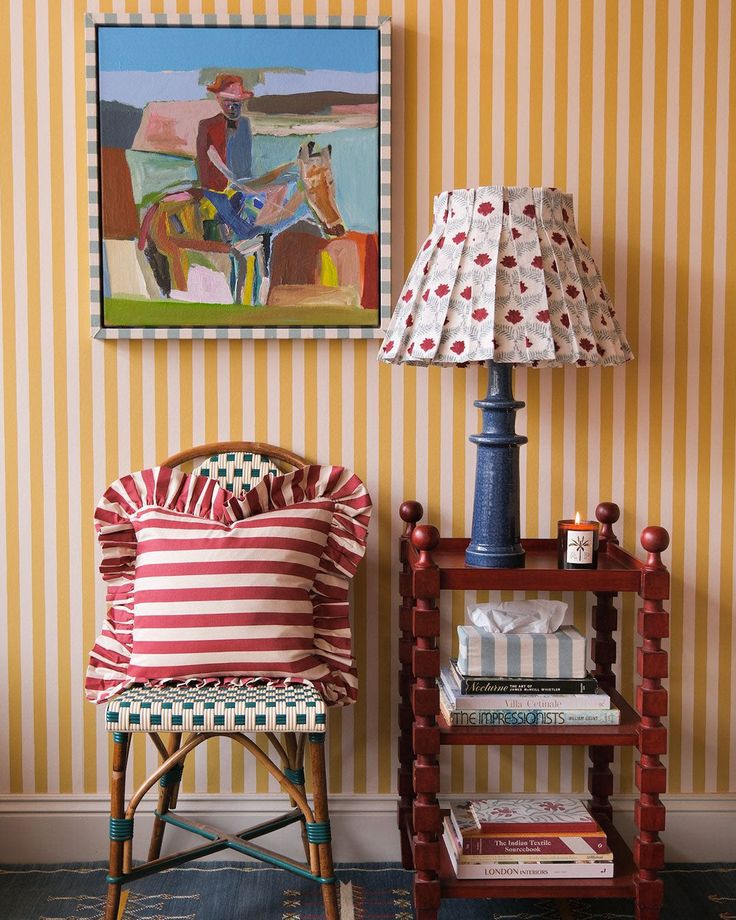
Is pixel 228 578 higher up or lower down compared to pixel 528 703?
higher up

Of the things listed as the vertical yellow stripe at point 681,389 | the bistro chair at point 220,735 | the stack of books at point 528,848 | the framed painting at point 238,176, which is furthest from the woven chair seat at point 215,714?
the vertical yellow stripe at point 681,389

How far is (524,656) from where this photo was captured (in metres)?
1.91

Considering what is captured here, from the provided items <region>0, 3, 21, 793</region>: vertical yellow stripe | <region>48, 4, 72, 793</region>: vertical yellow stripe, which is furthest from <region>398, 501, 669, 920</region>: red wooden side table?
<region>0, 3, 21, 793</region>: vertical yellow stripe

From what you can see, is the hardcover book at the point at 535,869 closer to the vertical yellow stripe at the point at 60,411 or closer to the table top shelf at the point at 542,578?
the table top shelf at the point at 542,578

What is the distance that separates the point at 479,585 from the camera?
1.85 m

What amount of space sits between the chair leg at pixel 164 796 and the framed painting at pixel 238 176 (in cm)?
93

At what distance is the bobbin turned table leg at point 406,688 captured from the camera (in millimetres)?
2141

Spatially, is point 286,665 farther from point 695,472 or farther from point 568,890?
point 695,472

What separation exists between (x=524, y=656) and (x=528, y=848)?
0.38 meters

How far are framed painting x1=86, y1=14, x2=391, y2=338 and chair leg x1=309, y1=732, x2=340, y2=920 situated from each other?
92 cm

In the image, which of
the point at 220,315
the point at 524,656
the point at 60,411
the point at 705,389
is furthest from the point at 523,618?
the point at 60,411

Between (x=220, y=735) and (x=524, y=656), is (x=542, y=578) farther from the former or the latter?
(x=220, y=735)

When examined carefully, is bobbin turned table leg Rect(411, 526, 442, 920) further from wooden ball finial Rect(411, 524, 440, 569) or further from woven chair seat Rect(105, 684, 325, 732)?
woven chair seat Rect(105, 684, 325, 732)

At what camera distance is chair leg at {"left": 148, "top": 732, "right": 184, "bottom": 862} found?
2158 millimetres
